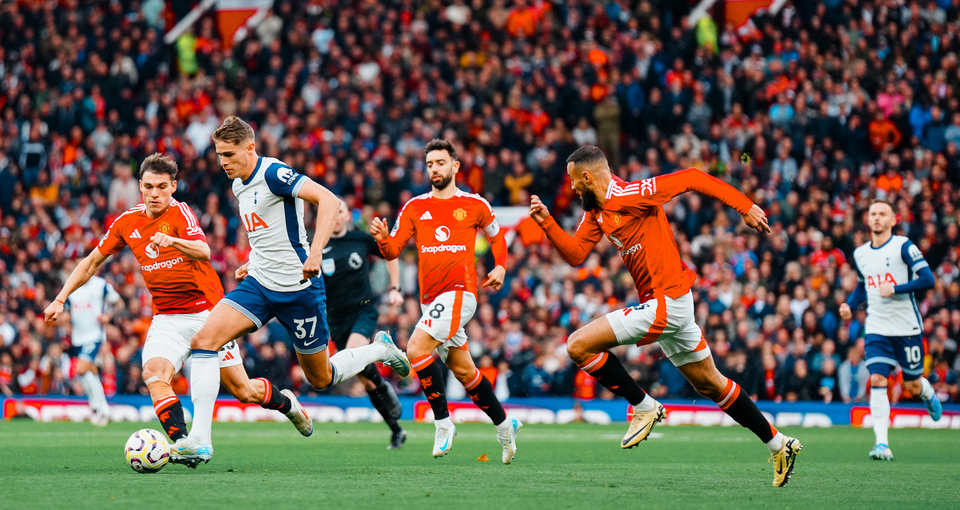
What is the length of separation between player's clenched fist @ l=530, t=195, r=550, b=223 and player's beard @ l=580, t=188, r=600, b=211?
431mm

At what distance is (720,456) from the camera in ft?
34.3

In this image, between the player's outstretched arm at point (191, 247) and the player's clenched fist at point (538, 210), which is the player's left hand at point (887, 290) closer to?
the player's clenched fist at point (538, 210)

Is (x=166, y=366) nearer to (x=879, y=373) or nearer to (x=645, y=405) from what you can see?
(x=645, y=405)

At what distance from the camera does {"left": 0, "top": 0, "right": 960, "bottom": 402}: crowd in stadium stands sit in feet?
56.3

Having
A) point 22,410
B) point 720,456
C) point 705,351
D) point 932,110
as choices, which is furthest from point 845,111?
point 22,410

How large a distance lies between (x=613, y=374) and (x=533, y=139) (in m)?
12.7

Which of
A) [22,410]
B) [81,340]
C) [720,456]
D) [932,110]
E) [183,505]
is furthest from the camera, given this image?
[932,110]

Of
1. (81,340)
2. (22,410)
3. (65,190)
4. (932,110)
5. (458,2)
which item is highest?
(458,2)

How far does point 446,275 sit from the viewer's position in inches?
379

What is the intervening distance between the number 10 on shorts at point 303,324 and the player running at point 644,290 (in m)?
1.88

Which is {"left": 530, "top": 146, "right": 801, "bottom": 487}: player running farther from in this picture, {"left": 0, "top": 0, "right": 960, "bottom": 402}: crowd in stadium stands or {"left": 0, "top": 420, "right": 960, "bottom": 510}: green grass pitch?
{"left": 0, "top": 0, "right": 960, "bottom": 402}: crowd in stadium stands

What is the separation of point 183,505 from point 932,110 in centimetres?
1661

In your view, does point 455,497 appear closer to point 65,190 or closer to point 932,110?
point 932,110

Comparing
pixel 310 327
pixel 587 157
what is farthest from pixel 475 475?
pixel 587 157
